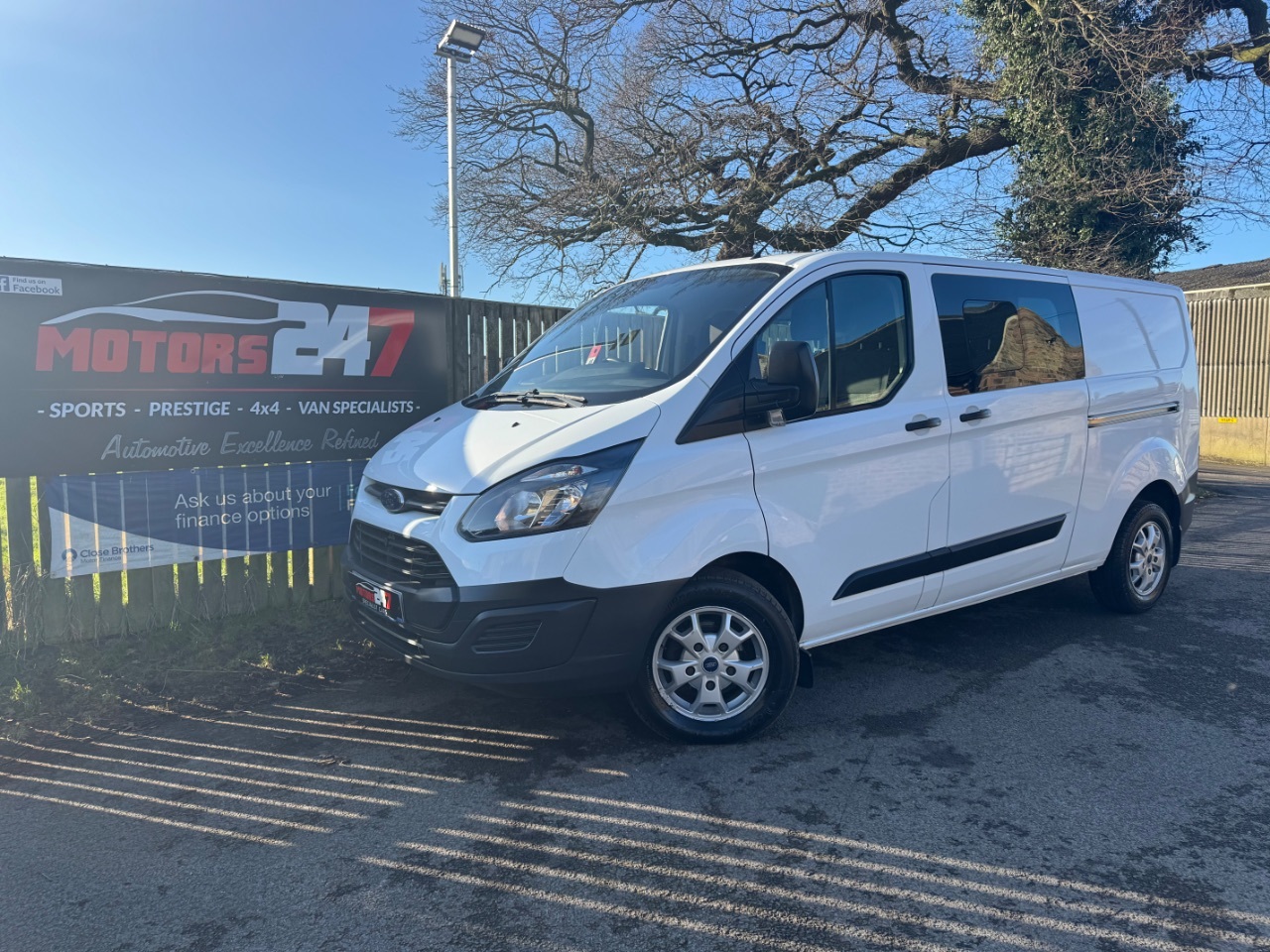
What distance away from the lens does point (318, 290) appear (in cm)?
567

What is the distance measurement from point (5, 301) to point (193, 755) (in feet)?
8.86

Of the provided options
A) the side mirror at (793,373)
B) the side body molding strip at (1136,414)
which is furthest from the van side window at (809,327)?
the side body molding strip at (1136,414)

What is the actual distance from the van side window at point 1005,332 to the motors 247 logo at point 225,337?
11.9ft

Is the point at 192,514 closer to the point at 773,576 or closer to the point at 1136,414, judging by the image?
the point at 773,576

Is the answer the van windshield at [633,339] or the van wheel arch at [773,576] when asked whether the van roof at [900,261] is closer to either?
the van windshield at [633,339]

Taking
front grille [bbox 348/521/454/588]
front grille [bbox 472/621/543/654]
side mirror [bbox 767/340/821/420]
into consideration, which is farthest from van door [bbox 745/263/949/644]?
Answer: front grille [bbox 348/521/454/588]

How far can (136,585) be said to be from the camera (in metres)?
5.10

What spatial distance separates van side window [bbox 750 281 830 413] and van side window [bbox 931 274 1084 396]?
0.76m

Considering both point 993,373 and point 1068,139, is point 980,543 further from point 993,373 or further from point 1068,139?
point 1068,139

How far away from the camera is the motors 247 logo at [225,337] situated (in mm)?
4867

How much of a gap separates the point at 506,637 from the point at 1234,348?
17.2 meters

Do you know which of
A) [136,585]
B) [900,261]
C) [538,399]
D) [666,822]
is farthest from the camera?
[136,585]

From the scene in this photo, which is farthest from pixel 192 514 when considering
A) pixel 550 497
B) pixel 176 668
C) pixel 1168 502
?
pixel 1168 502

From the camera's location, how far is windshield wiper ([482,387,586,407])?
12.7ft
